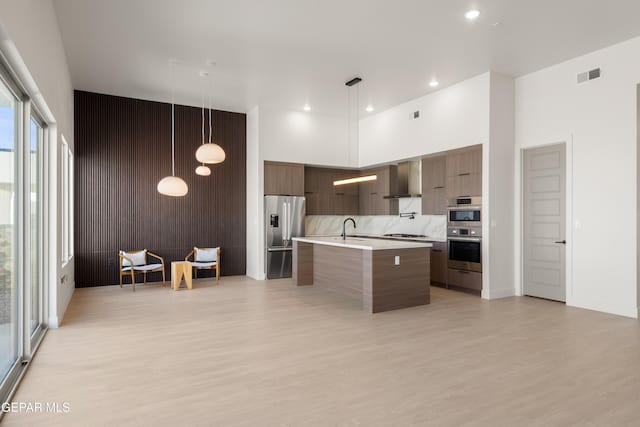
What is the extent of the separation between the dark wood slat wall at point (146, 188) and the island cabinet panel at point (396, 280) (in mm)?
4010

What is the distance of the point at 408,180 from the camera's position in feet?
26.8

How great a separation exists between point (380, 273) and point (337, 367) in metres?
2.07

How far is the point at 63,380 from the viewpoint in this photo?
9.82 ft

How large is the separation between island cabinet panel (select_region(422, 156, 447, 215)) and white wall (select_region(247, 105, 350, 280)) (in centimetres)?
197

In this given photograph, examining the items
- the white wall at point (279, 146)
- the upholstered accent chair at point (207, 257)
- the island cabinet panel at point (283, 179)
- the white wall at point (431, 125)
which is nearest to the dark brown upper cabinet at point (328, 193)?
the white wall at point (279, 146)

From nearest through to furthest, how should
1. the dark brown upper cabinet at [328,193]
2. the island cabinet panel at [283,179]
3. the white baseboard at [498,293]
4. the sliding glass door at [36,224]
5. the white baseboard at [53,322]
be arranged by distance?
1. the sliding glass door at [36,224]
2. the white baseboard at [53,322]
3. the white baseboard at [498,293]
4. the island cabinet panel at [283,179]
5. the dark brown upper cabinet at [328,193]

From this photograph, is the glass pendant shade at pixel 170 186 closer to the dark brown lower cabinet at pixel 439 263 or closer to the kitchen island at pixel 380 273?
the kitchen island at pixel 380 273

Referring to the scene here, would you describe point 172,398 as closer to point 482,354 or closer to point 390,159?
point 482,354

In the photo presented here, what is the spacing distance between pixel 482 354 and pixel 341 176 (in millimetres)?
6238

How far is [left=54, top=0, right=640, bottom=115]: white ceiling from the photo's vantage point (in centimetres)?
423

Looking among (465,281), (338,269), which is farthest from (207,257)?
(465,281)

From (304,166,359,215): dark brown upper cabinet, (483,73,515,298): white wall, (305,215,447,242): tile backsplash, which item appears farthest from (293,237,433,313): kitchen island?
(304,166,359,215): dark brown upper cabinet

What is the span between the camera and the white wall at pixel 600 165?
16.2 ft

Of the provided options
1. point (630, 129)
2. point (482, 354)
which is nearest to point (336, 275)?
point (482, 354)
